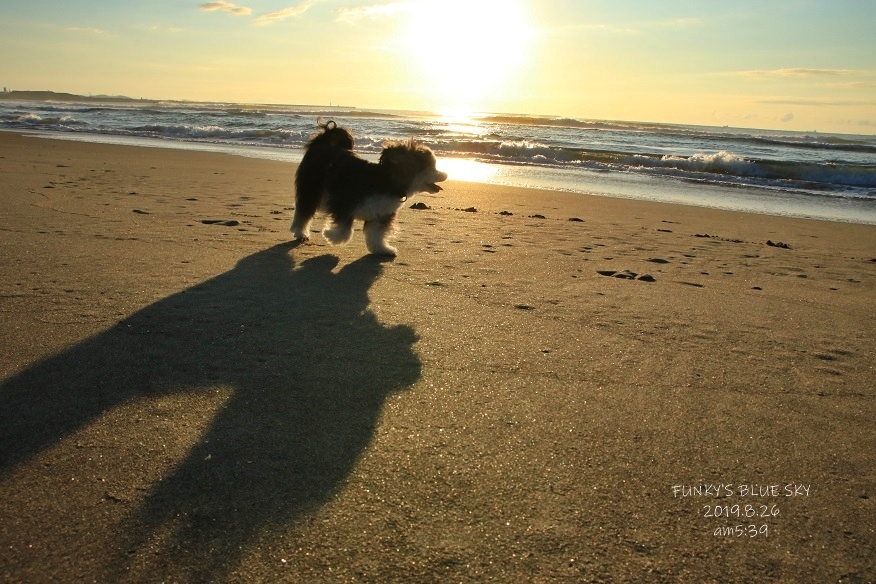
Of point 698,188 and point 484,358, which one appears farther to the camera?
point 698,188

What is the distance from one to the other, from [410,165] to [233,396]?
3877 millimetres

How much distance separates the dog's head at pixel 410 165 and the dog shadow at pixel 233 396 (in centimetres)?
206

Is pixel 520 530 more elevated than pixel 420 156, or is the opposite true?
pixel 420 156

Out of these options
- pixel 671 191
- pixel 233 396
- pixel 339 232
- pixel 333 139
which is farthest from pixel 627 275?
pixel 671 191

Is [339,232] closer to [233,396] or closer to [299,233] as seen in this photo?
[299,233]

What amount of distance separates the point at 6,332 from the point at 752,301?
4.73 metres

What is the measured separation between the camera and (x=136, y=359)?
3.24 metres

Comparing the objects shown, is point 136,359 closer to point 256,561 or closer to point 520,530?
point 256,561

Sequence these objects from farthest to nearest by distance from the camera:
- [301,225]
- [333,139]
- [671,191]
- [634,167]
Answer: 1. [634,167]
2. [671,191]
3. [333,139]
4. [301,225]

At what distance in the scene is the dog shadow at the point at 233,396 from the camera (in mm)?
2033

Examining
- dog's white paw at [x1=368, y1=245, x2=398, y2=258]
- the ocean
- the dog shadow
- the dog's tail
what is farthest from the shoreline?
the dog shadow

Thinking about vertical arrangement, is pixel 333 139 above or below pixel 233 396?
above

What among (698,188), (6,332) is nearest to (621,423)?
(6,332)

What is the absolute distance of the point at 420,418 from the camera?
2809 millimetres
